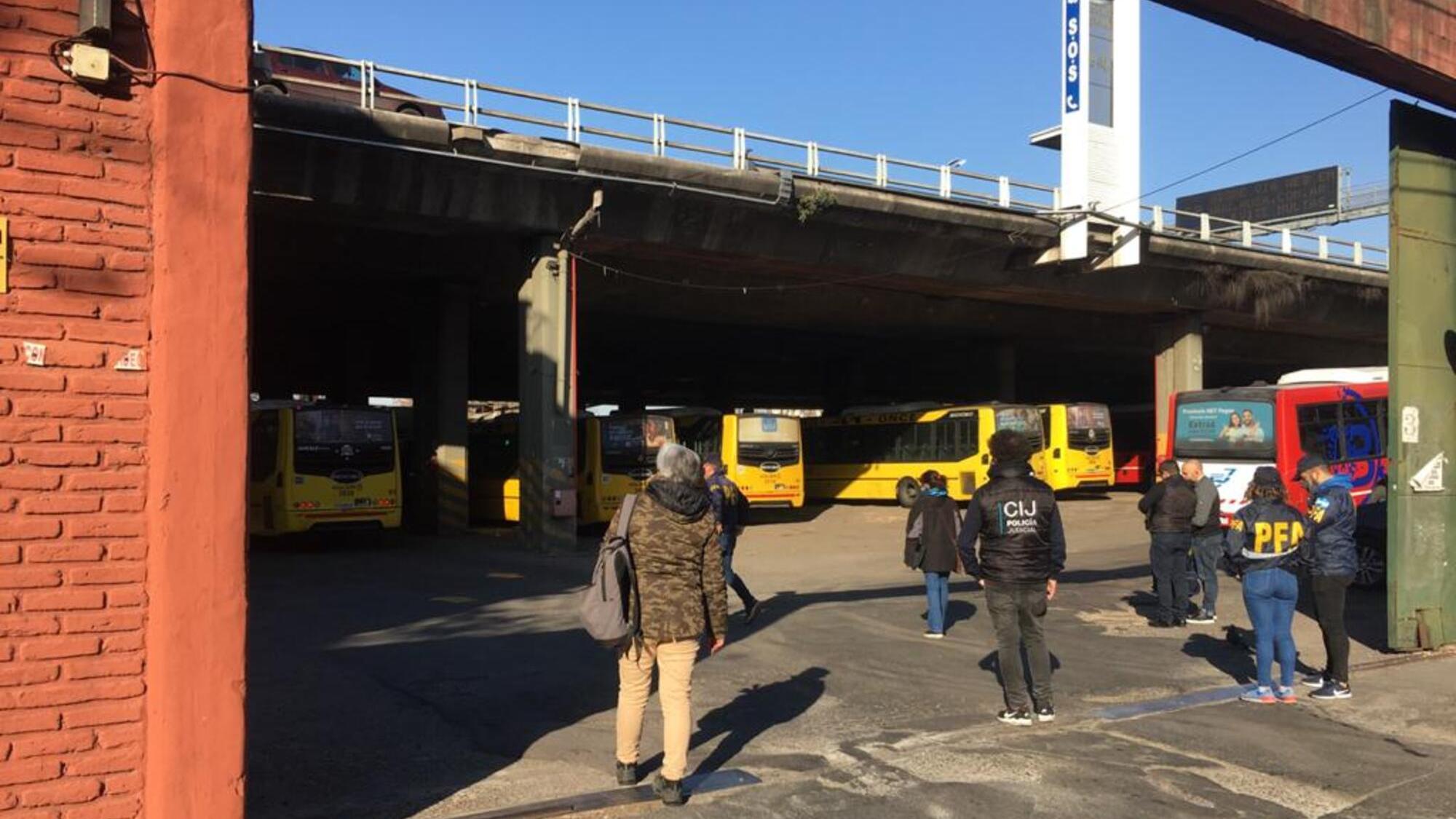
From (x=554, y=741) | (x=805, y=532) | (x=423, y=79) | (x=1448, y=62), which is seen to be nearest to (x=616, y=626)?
(x=554, y=741)

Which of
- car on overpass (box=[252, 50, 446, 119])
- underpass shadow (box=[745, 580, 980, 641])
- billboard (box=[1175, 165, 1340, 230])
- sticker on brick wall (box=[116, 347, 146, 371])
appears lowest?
underpass shadow (box=[745, 580, 980, 641])

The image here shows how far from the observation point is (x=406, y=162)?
1992 centimetres

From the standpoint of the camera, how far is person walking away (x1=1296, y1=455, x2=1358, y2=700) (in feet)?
26.0

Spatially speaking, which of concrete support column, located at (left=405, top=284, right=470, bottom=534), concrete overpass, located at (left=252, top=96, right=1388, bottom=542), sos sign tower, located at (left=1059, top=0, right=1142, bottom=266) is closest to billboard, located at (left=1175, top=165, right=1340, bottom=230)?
concrete overpass, located at (left=252, top=96, right=1388, bottom=542)

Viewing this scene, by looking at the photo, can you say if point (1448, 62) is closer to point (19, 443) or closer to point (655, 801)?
point (655, 801)

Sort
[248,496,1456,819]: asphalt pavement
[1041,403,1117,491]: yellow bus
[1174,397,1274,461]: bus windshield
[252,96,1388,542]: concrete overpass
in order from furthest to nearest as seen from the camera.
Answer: [1041,403,1117,491]: yellow bus → [252,96,1388,542]: concrete overpass → [1174,397,1274,461]: bus windshield → [248,496,1456,819]: asphalt pavement

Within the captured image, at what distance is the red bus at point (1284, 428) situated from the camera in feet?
62.7

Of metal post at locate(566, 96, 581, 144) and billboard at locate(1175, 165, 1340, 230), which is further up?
billboard at locate(1175, 165, 1340, 230)

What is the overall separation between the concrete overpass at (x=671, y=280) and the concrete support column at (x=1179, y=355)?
0.07 meters

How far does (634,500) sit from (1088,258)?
85.0 feet

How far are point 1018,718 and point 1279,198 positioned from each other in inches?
3503

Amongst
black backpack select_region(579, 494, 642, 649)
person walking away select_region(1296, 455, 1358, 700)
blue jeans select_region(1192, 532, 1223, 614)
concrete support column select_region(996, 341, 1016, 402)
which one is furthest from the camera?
concrete support column select_region(996, 341, 1016, 402)

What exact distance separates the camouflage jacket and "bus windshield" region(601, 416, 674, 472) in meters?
19.2

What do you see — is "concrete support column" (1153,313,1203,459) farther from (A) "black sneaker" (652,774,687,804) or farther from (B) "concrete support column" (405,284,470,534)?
(A) "black sneaker" (652,774,687,804)
